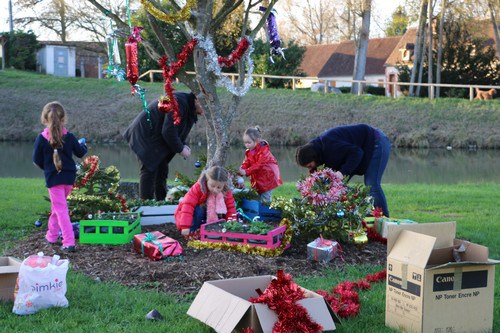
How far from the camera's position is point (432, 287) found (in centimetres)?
407

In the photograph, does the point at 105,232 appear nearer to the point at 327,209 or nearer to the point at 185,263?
the point at 185,263

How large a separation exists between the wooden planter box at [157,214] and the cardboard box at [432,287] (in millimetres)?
3869

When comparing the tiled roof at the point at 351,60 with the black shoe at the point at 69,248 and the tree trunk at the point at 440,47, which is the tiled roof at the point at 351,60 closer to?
the tree trunk at the point at 440,47

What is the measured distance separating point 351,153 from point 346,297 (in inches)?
118

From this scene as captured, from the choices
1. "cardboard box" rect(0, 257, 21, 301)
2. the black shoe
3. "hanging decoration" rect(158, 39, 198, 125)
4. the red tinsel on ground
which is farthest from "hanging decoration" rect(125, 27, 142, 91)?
the red tinsel on ground

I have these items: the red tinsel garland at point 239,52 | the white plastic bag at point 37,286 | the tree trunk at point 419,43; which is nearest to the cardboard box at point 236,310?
the white plastic bag at point 37,286

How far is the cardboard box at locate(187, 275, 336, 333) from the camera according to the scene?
3.97 metres

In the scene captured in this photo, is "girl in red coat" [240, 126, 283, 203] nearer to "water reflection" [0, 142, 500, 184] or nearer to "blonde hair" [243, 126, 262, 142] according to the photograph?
"blonde hair" [243, 126, 262, 142]

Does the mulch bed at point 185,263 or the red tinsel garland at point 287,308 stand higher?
the red tinsel garland at point 287,308

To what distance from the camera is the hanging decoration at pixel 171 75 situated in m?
7.21

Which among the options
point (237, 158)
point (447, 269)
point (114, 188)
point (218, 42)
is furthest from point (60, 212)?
point (218, 42)

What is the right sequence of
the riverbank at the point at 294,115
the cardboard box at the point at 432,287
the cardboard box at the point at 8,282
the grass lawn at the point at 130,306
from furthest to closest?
the riverbank at the point at 294,115 → the cardboard box at the point at 8,282 → the grass lawn at the point at 130,306 → the cardboard box at the point at 432,287

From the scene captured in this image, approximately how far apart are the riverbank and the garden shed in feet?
48.8

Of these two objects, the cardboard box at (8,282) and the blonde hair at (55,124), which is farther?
the blonde hair at (55,124)
